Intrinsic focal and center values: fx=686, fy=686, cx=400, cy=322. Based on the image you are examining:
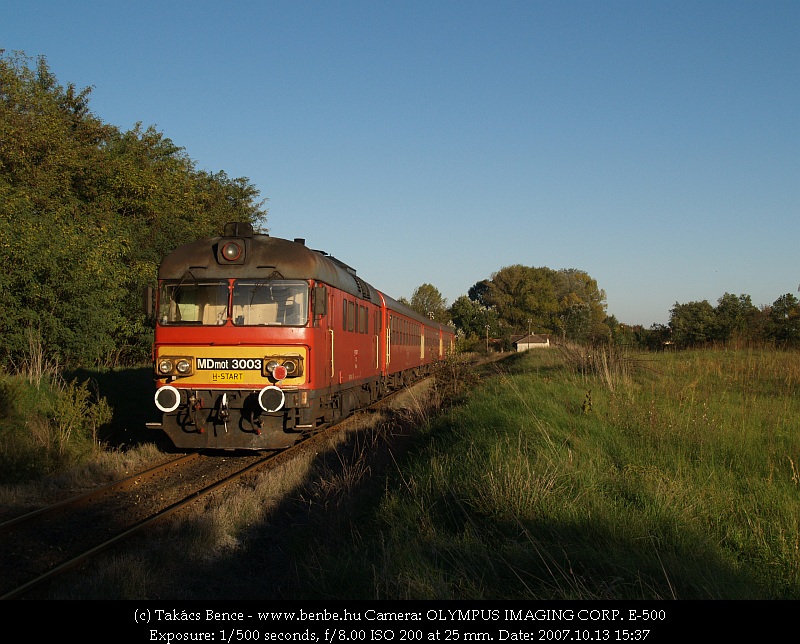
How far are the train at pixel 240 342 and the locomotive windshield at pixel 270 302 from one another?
2 cm

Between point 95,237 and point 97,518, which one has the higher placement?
point 95,237

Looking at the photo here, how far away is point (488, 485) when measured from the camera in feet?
20.4

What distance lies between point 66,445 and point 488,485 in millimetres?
7598

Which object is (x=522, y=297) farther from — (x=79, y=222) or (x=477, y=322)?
(x=79, y=222)

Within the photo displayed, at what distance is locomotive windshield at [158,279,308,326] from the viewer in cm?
1030

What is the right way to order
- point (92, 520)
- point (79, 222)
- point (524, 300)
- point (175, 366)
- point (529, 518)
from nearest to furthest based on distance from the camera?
point (529, 518)
point (92, 520)
point (175, 366)
point (79, 222)
point (524, 300)

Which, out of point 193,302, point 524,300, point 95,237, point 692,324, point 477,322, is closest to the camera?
point 193,302

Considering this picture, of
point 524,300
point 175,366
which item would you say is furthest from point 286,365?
point 524,300

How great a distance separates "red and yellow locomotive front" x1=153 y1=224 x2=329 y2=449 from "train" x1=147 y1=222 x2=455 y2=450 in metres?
0.01

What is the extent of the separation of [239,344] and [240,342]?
3 centimetres

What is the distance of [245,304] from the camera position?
33.9 feet

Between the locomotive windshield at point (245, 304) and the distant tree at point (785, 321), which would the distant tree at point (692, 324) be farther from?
the locomotive windshield at point (245, 304)

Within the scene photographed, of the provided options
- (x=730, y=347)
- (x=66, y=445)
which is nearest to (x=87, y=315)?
(x=66, y=445)

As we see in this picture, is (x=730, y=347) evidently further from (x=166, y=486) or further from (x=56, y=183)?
(x=56, y=183)
